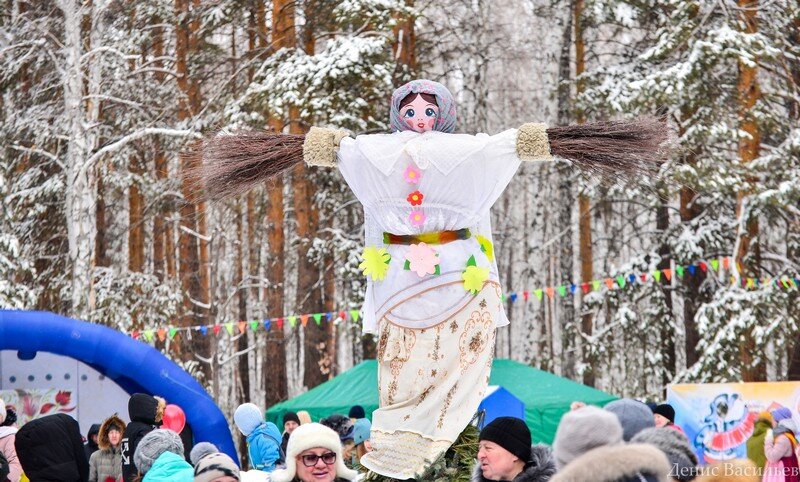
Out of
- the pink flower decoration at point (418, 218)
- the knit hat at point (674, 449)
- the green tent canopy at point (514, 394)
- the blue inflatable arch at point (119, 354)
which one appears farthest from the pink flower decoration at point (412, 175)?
the green tent canopy at point (514, 394)

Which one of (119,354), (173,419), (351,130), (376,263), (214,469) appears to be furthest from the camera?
(351,130)

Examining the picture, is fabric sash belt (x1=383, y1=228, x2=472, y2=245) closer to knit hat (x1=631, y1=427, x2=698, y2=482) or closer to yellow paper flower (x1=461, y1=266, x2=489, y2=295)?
yellow paper flower (x1=461, y1=266, x2=489, y2=295)

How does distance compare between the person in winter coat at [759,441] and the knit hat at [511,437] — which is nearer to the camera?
the knit hat at [511,437]

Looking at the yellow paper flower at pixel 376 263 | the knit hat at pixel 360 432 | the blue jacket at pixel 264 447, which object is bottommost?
the knit hat at pixel 360 432

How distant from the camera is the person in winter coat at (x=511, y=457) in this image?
5434 millimetres

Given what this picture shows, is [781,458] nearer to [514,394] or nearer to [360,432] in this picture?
[360,432]

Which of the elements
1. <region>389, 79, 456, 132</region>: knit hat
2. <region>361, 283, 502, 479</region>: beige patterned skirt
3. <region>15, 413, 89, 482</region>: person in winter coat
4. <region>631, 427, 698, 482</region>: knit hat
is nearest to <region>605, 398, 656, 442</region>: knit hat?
<region>631, 427, 698, 482</region>: knit hat

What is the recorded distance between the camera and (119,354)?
37.4 feet

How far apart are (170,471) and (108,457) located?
3743mm

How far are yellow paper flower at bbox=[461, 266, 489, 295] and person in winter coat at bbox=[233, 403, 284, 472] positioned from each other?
257cm

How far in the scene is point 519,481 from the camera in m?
5.37

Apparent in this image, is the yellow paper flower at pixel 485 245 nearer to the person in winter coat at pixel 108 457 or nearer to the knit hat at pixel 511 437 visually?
the knit hat at pixel 511 437

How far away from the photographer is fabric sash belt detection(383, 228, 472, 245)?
6652 millimetres

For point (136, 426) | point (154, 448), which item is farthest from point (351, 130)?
point (154, 448)
